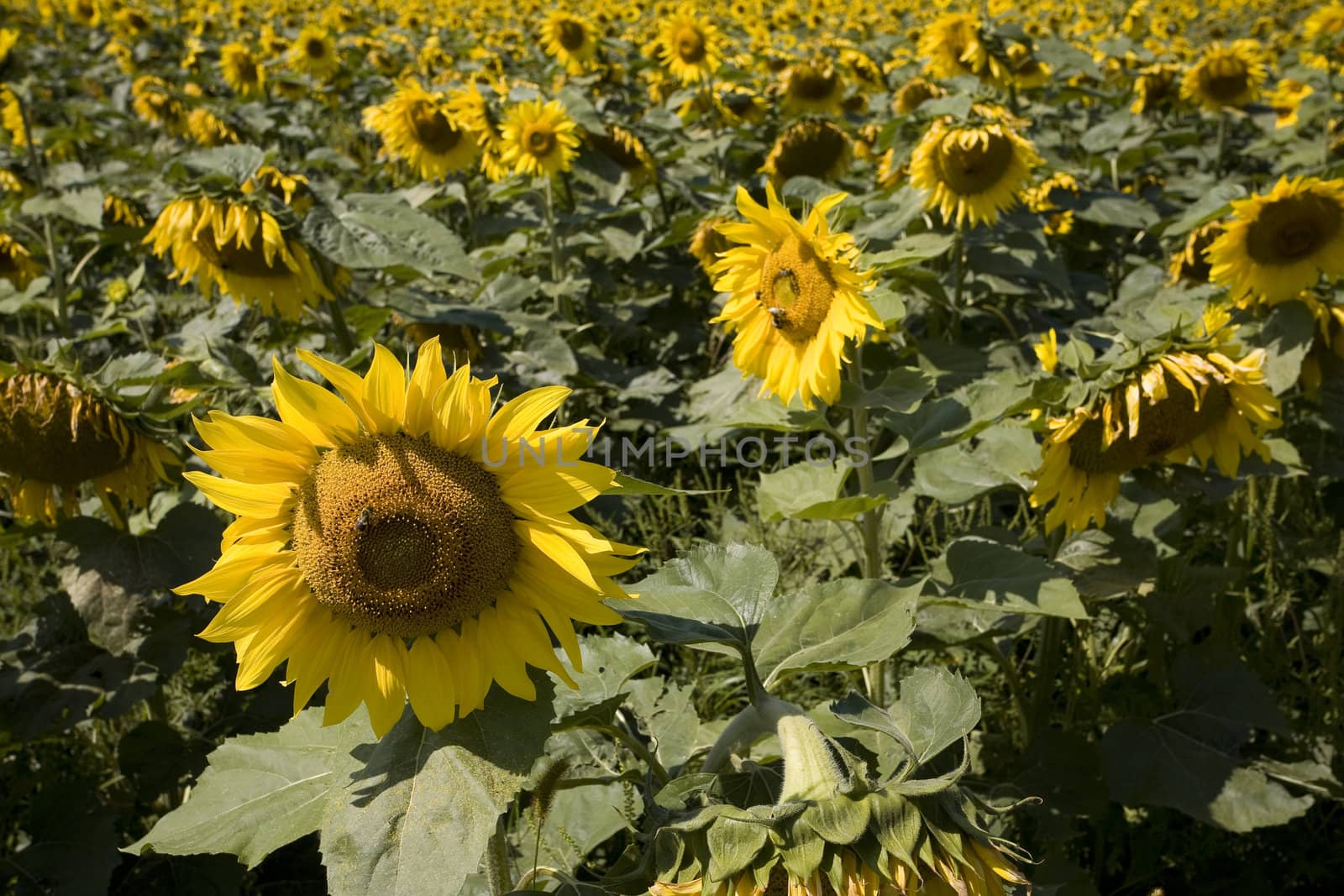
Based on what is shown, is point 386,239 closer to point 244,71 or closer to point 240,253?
point 240,253

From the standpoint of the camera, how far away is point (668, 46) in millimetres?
5531

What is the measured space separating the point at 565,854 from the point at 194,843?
2.14ft

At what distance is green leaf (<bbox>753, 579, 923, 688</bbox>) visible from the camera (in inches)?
53.9

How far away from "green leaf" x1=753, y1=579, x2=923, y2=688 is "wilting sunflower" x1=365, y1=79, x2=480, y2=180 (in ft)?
11.0

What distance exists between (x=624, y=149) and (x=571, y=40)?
2.02 metres

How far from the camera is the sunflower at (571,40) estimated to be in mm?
5891

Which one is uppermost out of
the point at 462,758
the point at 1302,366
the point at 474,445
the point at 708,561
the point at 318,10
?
the point at 474,445

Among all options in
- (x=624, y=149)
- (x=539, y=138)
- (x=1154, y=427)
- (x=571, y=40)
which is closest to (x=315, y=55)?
(x=571, y=40)

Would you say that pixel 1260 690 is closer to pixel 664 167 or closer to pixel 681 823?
pixel 681 823

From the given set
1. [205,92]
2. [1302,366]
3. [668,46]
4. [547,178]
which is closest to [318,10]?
[205,92]

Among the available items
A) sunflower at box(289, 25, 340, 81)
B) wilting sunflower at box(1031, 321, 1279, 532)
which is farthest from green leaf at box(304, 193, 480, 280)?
sunflower at box(289, 25, 340, 81)

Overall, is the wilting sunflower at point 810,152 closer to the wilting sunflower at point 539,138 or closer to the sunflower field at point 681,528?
the sunflower field at point 681,528

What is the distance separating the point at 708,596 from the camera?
144 cm

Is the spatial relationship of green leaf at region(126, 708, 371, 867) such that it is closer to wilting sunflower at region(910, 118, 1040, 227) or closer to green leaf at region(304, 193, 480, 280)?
green leaf at region(304, 193, 480, 280)
